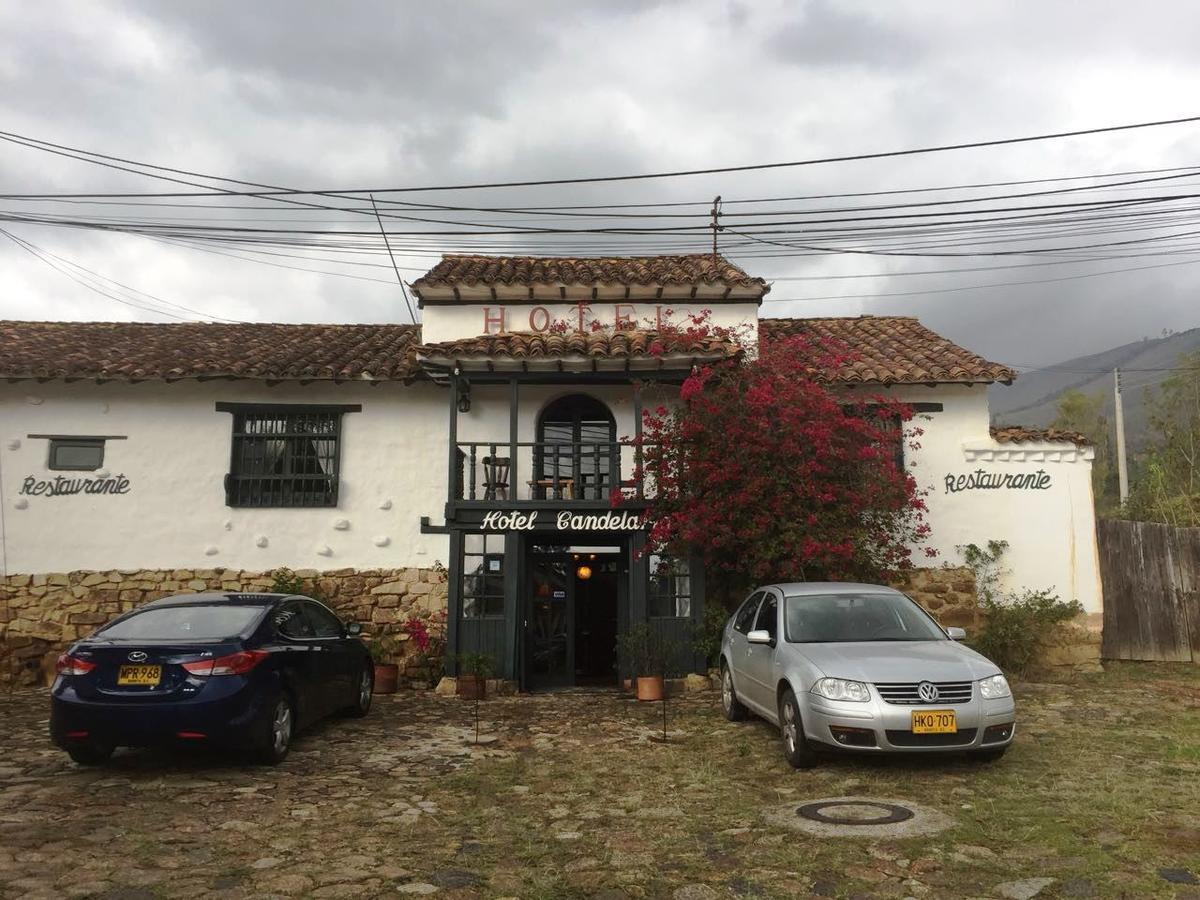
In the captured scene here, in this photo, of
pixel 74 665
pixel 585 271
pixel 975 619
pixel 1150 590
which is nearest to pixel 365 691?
pixel 74 665

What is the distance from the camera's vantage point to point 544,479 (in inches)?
510

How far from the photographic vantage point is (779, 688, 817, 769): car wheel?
22.2ft

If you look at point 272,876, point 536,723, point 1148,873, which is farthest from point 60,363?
point 1148,873

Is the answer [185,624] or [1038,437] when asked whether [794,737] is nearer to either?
[185,624]

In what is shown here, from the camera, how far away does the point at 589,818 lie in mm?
5738

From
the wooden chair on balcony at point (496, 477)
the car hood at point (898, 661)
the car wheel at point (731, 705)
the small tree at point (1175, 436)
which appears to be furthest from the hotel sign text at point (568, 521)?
the small tree at point (1175, 436)

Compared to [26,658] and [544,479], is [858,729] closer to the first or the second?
[544,479]

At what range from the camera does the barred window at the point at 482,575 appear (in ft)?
40.8

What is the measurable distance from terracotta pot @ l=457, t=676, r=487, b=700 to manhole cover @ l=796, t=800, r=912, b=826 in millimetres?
6417

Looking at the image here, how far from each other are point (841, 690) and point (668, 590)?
6045 millimetres

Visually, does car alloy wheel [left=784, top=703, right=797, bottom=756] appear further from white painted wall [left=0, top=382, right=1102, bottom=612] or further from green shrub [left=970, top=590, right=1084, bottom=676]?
green shrub [left=970, top=590, right=1084, bottom=676]

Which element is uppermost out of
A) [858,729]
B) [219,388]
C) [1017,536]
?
[219,388]

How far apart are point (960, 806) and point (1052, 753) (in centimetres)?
218

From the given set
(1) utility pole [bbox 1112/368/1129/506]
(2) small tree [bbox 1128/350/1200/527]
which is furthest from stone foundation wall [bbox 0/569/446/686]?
(1) utility pole [bbox 1112/368/1129/506]
